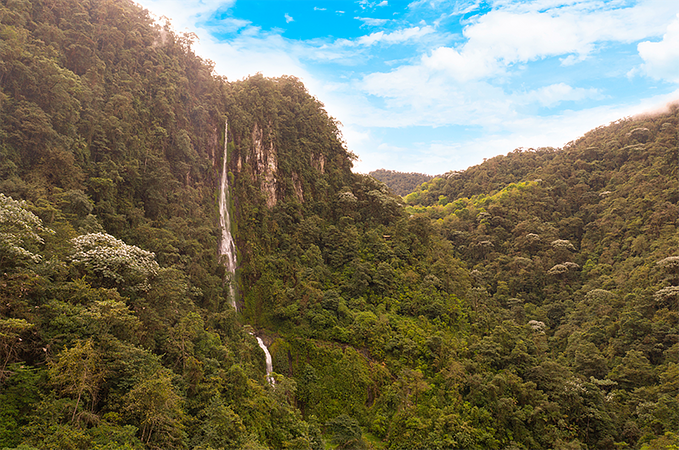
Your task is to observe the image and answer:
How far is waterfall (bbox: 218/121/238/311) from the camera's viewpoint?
25859mm

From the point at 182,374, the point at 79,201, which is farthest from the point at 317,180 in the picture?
the point at 182,374

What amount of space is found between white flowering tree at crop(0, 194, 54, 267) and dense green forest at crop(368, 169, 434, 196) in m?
76.7

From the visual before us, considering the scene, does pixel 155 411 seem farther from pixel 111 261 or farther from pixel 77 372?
pixel 111 261

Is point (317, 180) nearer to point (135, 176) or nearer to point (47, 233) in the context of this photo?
point (135, 176)

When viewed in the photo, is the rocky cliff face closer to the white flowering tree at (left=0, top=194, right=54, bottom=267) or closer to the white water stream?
the white water stream

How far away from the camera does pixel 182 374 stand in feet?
Result: 43.6

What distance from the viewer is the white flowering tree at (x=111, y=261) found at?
12.2 m

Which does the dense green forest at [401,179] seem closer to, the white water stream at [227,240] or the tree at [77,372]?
the white water stream at [227,240]

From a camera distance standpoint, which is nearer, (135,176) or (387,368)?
(135,176)

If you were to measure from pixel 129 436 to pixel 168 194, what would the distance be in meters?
15.9

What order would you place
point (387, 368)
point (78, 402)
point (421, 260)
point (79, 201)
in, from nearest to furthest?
point (78, 402) → point (79, 201) → point (387, 368) → point (421, 260)

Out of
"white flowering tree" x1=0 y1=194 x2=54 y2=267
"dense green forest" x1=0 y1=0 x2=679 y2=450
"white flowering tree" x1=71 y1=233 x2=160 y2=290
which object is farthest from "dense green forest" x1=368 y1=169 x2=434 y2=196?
Result: "white flowering tree" x1=0 y1=194 x2=54 y2=267

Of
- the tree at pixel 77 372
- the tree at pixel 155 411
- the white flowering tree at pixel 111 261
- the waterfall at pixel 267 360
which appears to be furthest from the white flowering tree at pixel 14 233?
the waterfall at pixel 267 360

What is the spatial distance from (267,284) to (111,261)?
1534cm
